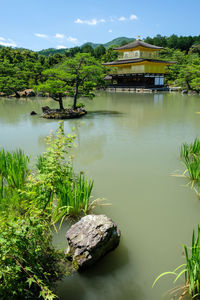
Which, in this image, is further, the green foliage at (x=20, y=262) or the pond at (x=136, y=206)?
the pond at (x=136, y=206)

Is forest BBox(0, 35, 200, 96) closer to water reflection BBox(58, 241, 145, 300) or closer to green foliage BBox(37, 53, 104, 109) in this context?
green foliage BBox(37, 53, 104, 109)

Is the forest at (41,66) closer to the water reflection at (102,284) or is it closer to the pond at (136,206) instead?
the pond at (136,206)

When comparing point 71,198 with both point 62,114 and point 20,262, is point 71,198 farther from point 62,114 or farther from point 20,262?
point 62,114

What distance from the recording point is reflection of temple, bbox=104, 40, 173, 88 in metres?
24.9

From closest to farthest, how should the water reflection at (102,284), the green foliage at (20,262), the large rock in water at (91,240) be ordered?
1. the green foliage at (20,262)
2. the water reflection at (102,284)
3. the large rock in water at (91,240)

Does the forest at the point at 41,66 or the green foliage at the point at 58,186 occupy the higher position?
the forest at the point at 41,66

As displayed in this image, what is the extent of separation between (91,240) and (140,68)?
2515 cm

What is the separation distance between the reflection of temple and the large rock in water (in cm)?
2397

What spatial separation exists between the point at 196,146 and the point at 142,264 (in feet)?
9.48

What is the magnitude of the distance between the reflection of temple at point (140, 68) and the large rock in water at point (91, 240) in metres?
24.0

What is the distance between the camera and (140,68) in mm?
24953

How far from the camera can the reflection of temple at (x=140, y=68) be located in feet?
81.6

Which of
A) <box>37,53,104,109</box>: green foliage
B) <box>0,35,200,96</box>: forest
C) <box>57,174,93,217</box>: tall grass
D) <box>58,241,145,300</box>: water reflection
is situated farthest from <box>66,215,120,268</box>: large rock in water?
<box>0,35,200,96</box>: forest

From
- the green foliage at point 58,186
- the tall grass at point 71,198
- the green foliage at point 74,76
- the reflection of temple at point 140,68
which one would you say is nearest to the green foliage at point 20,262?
the green foliage at point 58,186
